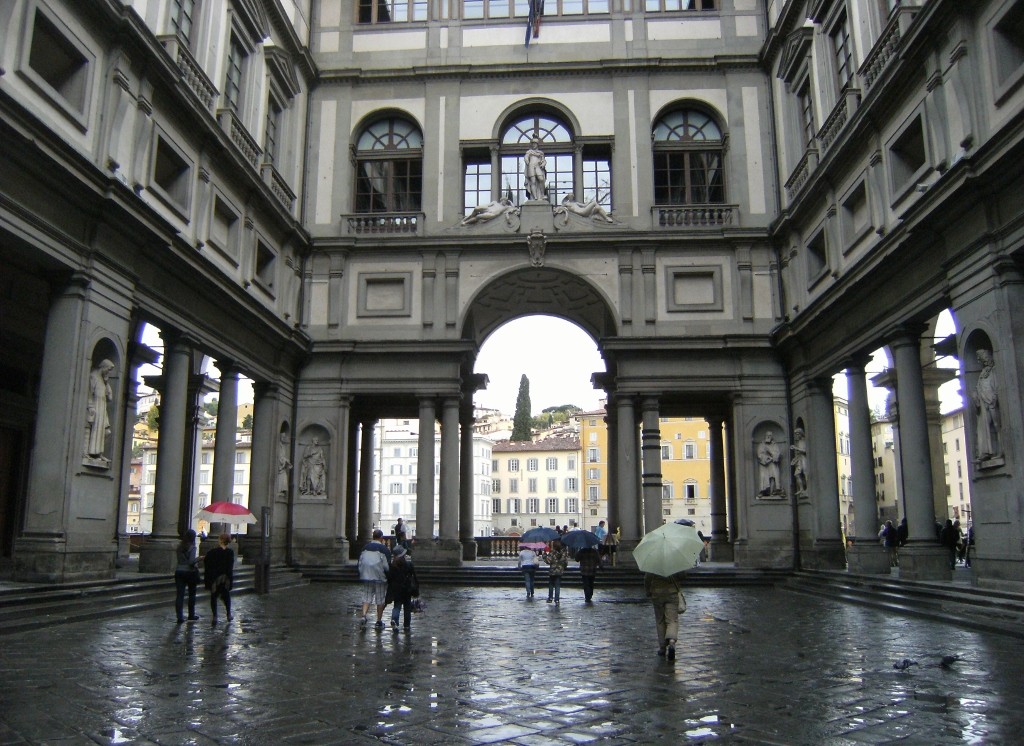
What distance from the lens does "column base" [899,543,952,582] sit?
1716cm

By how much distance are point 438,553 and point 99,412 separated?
12.6m

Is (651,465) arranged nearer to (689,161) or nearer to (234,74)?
(689,161)

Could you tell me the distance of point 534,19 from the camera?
1091 inches

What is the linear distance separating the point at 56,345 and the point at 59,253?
1594mm

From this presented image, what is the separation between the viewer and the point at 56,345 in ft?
48.7

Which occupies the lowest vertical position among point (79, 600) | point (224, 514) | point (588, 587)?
point (588, 587)

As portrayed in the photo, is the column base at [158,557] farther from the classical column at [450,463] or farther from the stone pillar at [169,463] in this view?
the classical column at [450,463]

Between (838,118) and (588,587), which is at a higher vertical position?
(838,118)

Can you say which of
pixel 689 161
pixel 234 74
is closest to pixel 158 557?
pixel 234 74

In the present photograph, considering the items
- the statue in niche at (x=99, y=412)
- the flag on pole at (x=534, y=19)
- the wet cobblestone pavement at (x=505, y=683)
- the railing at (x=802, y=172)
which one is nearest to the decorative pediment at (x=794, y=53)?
the railing at (x=802, y=172)

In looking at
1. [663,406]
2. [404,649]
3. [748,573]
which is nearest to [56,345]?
[404,649]

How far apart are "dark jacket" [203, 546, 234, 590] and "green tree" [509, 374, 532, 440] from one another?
104 meters

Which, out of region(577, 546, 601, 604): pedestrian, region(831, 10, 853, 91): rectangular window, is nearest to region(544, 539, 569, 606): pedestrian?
region(577, 546, 601, 604): pedestrian

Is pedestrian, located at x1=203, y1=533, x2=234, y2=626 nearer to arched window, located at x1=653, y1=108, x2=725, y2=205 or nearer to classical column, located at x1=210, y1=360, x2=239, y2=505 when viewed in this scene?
classical column, located at x1=210, y1=360, x2=239, y2=505
